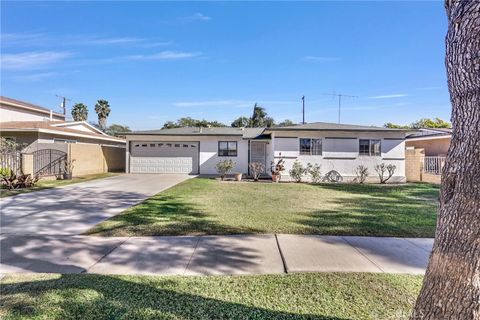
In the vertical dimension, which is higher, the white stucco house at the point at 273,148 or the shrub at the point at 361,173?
the white stucco house at the point at 273,148

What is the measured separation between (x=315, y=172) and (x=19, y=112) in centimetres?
2523

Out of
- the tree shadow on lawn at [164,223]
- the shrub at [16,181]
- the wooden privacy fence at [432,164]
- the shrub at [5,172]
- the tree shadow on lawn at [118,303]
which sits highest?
the wooden privacy fence at [432,164]

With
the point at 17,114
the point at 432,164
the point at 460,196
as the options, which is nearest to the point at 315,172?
the point at 432,164

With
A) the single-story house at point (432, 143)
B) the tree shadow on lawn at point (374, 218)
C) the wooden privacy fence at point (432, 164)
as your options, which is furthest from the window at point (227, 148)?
the single-story house at point (432, 143)

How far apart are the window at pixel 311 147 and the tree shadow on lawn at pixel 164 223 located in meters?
10.1

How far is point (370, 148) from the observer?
16.8m

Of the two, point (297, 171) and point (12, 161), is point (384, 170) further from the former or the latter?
point (12, 161)

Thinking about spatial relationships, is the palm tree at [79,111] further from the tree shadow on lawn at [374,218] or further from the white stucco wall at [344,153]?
the tree shadow on lawn at [374,218]

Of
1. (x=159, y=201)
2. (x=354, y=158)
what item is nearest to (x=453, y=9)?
(x=159, y=201)

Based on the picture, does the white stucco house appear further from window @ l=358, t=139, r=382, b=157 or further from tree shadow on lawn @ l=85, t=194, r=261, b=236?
tree shadow on lawn @ l=85, t=194, r=261, b=236

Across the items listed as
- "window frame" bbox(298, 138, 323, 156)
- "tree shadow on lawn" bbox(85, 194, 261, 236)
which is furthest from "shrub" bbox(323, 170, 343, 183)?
"tree shadow on lawn" bbox(85, 194, 261, 236)

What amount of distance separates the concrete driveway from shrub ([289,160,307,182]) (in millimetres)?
8613

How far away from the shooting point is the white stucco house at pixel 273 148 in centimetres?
1670

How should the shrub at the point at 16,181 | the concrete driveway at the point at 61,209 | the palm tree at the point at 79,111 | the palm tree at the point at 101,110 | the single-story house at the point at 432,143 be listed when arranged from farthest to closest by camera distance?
the palm tree at the point at 101,110 → the palm tree at the point at 79,111 → the single-story house at the point at 432,143 → the shrub at the point at 16,181 → the concrete driveway at the point at 61,209
